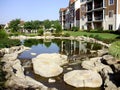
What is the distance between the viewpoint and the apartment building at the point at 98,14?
4988 cm

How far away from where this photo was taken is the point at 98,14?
59.4 meters

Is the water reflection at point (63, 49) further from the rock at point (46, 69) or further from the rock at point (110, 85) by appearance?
the rock at point (110, 85)

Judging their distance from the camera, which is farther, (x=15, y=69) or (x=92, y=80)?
(x=15, y=69)

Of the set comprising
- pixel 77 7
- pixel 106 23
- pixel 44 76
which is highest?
pixel 77 7

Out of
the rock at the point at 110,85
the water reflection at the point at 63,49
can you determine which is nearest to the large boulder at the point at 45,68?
the rock at the point at 110,85

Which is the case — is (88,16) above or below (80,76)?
above

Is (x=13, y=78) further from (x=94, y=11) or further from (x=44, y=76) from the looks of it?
(x=94, y=11)

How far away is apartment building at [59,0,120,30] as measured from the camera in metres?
49.9

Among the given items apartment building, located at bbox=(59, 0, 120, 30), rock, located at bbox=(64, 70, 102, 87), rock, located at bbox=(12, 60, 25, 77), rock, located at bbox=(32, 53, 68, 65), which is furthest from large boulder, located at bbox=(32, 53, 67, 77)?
apartment building, located at bbox=(59, 0, 120, 30)

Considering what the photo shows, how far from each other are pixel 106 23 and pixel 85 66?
35.6m

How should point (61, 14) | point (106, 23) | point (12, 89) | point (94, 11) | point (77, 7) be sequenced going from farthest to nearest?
point (61, 14)
point (77, 7)
point (94, 11)
point (106, 23)
point (12, 89)

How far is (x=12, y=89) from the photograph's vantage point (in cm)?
1241

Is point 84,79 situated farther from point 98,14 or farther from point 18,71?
point 98,14

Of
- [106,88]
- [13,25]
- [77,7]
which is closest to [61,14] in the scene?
[77,7]
